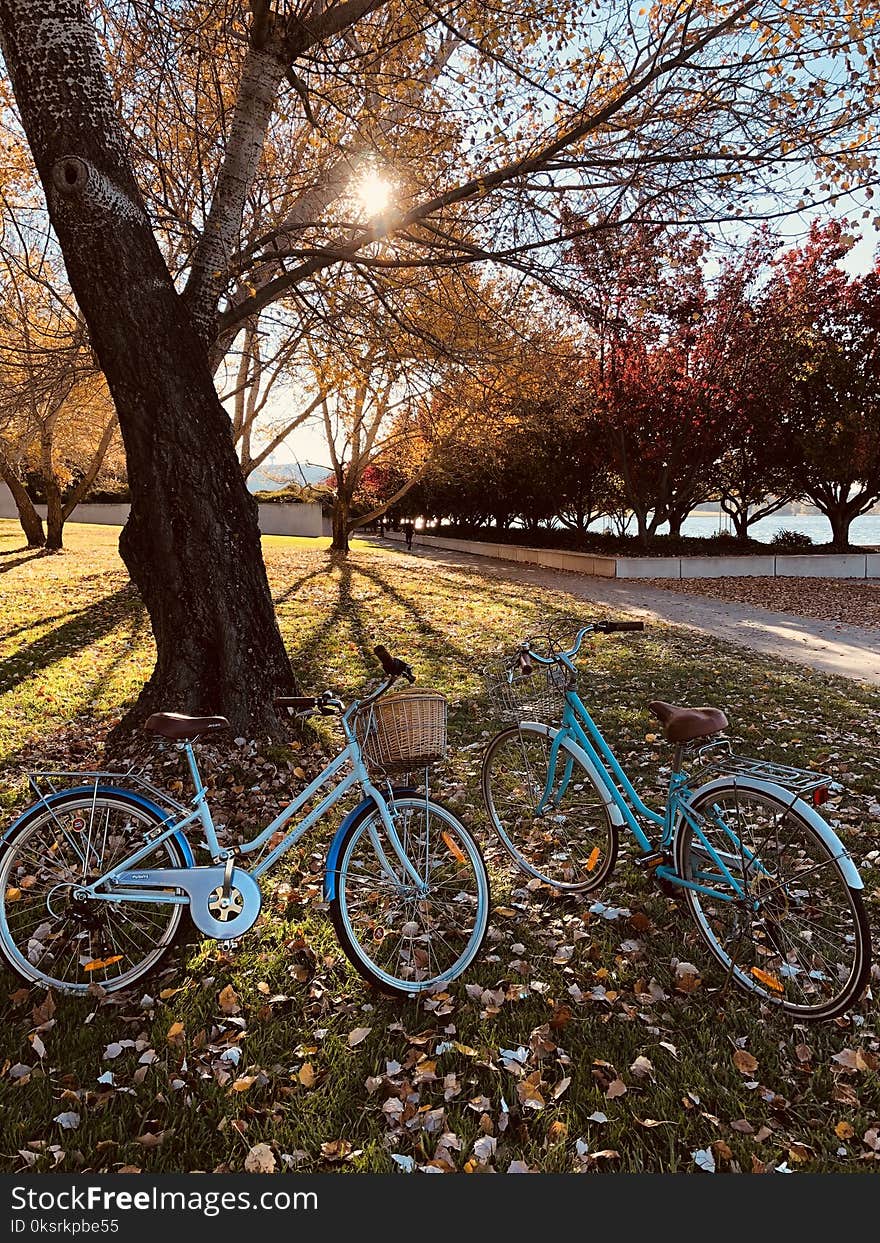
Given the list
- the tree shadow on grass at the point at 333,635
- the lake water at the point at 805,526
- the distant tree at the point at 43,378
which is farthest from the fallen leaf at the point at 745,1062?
the lake water at the point at 805,526

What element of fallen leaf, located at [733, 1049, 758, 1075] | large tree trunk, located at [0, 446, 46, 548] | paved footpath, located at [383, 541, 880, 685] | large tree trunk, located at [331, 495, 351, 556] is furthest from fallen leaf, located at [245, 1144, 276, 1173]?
large tree trunk, located at [331, 495, 351, 556]

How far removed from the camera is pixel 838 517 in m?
22.9

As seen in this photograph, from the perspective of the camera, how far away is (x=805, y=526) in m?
28.2

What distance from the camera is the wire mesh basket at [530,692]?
3.87 meters

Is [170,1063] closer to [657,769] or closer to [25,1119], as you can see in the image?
[25,1119]

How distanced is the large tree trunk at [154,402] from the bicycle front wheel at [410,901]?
2695mm

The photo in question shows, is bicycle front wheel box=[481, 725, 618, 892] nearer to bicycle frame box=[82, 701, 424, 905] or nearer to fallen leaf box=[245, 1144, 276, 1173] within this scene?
bicycle frame box=[82, 701, 424, 905]

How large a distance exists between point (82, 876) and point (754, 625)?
38.6 ft

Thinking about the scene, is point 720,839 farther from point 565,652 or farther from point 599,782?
point 565,652

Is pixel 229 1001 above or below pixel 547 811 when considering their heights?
below

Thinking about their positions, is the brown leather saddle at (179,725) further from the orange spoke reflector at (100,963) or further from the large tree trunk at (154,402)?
the large tree trunk at (154,402)

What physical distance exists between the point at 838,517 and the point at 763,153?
19284 millimetres

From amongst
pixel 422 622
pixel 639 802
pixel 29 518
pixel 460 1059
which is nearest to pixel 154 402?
pixel 639 802

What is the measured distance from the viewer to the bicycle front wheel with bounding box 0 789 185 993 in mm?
3129
